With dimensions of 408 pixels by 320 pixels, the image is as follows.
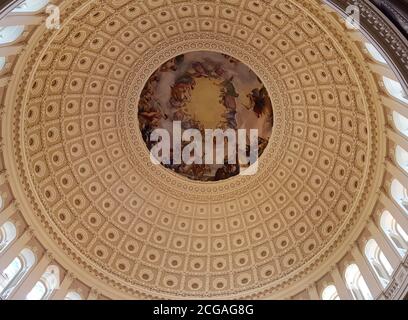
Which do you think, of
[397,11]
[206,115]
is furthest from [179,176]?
[397,11]

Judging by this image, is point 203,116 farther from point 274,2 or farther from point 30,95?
point 30,95

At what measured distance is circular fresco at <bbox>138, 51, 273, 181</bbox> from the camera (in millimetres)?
28594

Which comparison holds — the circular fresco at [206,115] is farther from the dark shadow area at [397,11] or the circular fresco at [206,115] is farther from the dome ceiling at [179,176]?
the dark shadow area at [397,11]

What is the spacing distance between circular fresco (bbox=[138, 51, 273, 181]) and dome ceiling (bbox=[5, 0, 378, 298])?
2.64ft

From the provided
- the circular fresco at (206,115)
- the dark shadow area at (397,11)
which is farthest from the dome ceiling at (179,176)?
the dark shadow area at (397,11)

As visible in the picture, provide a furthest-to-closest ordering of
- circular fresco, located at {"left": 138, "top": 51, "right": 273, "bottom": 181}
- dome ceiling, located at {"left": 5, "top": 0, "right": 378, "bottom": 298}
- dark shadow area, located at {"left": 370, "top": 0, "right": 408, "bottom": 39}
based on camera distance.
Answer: circular fresco, located at {"left": 138, "top": 51, "right": 273, "bottom": 181} → dome ceiling, located at {"left": 5, "top": 0, "right": 378, "bottom": 298} → dark shadow area, located at {"left": 370, "top": 0, "right": 408, "bottom": 39}

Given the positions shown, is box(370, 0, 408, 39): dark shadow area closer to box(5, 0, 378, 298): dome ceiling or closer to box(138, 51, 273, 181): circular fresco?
box(5, 0, 378, 298): dome ceiling

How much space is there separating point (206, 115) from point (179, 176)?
4.63 m

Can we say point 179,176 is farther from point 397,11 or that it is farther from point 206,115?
point 397,11

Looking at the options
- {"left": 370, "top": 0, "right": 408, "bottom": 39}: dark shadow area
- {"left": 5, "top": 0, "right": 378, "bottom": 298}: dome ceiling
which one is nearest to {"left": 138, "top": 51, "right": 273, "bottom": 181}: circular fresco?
{"left": 5, "top": 0, "right": 378, "bottom": 298}: dome ceiling

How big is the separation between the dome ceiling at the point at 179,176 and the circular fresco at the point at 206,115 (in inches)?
31.7
